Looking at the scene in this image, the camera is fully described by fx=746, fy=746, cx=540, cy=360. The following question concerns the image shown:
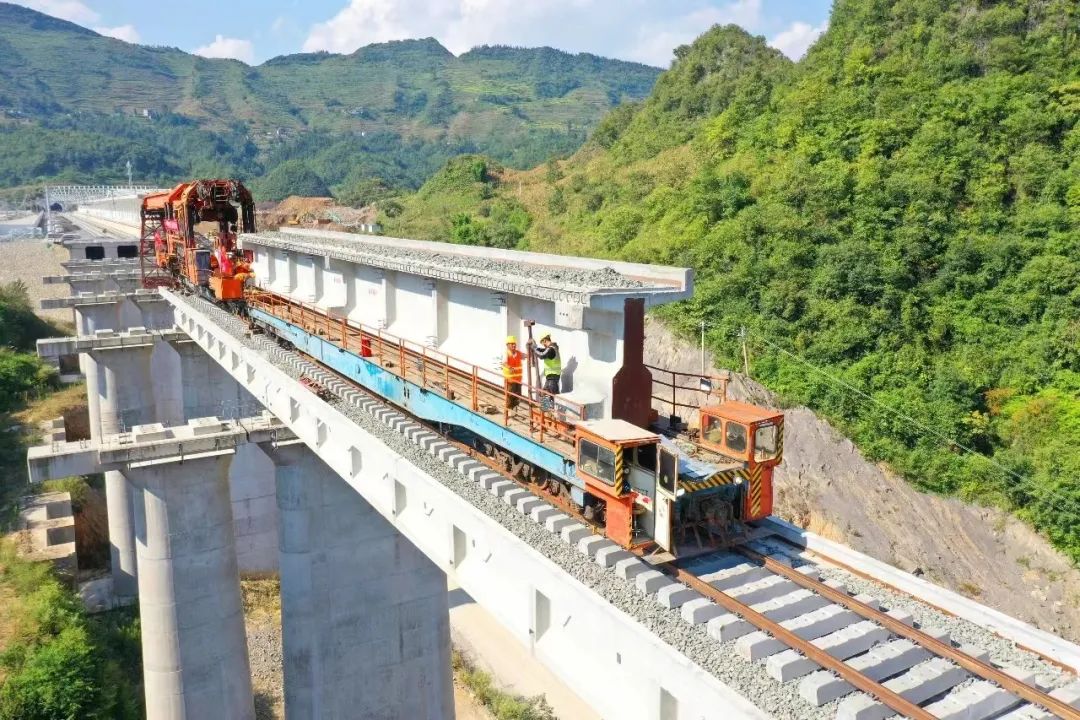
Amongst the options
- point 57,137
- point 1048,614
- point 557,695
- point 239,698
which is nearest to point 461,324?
point 239,698

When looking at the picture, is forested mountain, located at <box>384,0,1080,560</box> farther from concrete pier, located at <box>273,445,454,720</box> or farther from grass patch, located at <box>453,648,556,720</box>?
concrete pier, located at <box>273,445,454,720</box>

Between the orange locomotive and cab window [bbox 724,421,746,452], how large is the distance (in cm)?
1731

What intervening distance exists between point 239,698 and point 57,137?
167409 millimetres

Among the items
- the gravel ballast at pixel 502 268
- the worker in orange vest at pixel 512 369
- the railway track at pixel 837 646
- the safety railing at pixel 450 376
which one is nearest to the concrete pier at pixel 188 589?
the safety railing at pixel 450 376

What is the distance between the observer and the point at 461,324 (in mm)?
12500

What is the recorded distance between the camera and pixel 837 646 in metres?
6.47

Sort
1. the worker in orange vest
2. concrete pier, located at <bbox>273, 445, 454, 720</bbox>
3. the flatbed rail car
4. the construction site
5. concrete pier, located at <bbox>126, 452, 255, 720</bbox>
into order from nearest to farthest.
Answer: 1. the construction site
2. the flatbed rail car
3. the worker in orange vest
4. concrete pier, located at <bbox>126, 452, 255, 720</bbox>
5. concrete pier, located at <bbox>273, 445, 454, 720</bbox>

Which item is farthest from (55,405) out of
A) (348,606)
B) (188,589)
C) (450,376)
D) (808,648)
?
(808,648)

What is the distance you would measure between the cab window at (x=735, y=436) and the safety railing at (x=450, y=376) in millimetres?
1763

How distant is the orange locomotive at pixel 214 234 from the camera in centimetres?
2286

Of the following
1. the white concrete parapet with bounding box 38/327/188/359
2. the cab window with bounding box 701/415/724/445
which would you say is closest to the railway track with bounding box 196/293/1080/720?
the cab window with bounding box 701/415/724/445

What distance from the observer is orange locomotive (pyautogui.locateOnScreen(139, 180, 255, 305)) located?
22.9m

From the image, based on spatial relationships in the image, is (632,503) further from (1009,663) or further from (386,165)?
(386,165)

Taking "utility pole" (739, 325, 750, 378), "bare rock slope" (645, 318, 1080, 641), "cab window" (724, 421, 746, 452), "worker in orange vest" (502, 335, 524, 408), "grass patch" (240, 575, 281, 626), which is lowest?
"grass patch" (240, 575, 281, 626)
